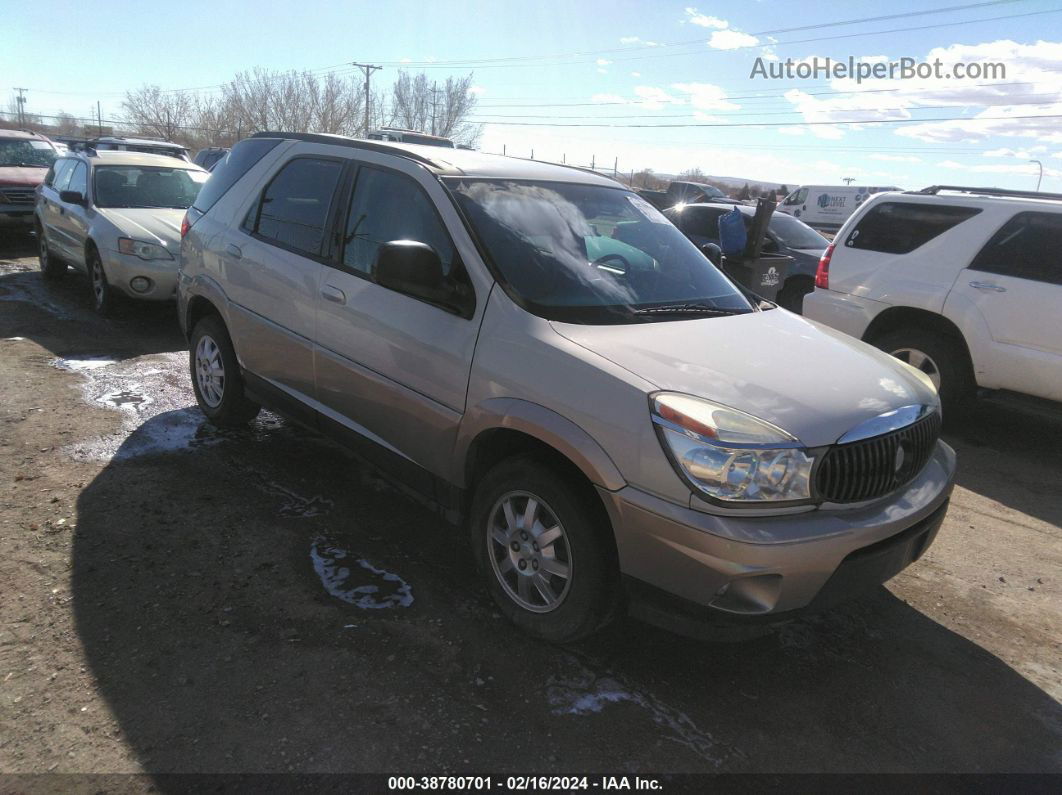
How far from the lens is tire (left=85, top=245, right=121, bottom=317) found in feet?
26.1

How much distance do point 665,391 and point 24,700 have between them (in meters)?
2.47

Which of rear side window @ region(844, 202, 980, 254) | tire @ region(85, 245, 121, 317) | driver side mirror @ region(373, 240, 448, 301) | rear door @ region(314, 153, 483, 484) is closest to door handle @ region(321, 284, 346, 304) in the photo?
rear door @ region(314, 153, 483, 484)

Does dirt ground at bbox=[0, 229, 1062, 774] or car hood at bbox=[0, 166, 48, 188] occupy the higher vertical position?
car hood at bbox=[0, 166, 48, 188]

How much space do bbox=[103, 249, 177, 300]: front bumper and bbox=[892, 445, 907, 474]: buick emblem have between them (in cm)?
712

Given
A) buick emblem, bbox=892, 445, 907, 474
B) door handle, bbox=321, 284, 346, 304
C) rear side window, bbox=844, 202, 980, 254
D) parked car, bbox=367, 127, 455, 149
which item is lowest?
buick emblem, bbox=892, 445, 907, 474

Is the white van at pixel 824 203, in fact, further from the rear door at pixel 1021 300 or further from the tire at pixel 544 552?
the tire at pixel 544 552

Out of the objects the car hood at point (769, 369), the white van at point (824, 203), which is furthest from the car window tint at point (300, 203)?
the white van at point (824, 203)

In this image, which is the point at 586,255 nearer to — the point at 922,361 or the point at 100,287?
the point at 922,361

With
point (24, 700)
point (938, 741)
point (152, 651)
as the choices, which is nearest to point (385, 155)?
point (152, 651)

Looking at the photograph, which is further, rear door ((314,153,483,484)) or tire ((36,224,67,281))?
tire ((36,224,67,281))

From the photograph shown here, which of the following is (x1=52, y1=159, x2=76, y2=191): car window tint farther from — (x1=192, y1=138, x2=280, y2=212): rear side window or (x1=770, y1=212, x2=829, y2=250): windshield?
(x1=770, y1=212, x2=829, y2=250): windshield

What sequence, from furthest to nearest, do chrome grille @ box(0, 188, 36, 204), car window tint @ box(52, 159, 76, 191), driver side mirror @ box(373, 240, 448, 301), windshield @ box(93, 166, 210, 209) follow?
chrome grille @ box(0, 188, 36, 204) → car window tint @ box(52, 159, 76, 191) → windshield @ box(93, 166, 210, 209) → driver side mirror @ box(373, 240, 448, 301)

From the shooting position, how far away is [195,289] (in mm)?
5090

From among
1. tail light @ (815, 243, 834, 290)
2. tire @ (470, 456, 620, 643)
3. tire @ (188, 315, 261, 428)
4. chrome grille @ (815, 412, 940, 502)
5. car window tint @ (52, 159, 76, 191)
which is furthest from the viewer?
car window tint @ (52, 159, 76, 191)
